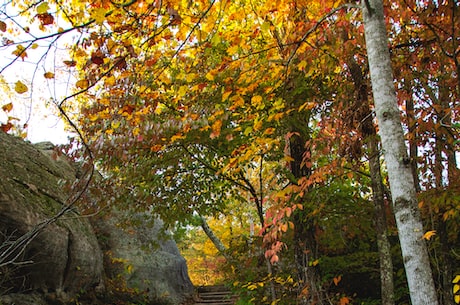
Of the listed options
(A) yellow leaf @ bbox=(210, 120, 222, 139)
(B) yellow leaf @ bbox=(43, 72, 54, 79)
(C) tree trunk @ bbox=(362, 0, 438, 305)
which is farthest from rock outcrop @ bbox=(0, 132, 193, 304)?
(C) tree trunk @ bbox=(362, 0, 438, 305)

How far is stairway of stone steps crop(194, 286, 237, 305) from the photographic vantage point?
9914 millimetres

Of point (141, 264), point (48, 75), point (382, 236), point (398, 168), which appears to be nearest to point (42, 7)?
point (48, 75)

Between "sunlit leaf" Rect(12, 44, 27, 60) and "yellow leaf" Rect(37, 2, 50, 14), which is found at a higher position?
"yellow leaf" Rect(37, 2, 50, 14)

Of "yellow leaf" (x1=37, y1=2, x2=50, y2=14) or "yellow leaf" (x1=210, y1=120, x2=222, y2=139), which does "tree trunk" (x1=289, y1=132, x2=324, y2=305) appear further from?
"yellow leaf" (x1=37, y1=2, x2=50, y2=14)

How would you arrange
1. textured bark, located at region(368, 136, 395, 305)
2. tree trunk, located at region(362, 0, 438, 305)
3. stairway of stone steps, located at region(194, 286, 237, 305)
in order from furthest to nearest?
stairway of stone steps, located at region(194, 286, 237, 305) < textured bark, located at region(368, 136, 395, 305) < tree trunk, located at region(362, 0, 438, 305)

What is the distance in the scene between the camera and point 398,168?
2.05m

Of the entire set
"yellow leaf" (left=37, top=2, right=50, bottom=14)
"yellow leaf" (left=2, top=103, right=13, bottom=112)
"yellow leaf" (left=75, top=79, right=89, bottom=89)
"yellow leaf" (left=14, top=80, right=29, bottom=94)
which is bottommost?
"yellow leaf" (left=14, top=80, right=29, bottom=94)

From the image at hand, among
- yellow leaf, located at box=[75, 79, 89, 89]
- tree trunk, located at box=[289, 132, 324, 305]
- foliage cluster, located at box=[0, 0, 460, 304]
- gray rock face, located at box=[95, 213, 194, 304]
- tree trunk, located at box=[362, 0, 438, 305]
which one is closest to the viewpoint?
tree trunk, located at box=[362, 0, 438, 305]

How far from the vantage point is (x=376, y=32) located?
2.25 metres

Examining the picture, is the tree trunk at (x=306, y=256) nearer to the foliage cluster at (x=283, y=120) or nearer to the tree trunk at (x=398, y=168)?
the foliage cluster at (x=283, y=120)

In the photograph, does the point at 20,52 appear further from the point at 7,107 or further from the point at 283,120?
the point at 283,120

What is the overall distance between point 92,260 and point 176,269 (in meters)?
3.81

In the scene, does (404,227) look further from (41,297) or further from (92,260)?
(92,260)

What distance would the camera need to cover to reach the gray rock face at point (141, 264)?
8.27 m
